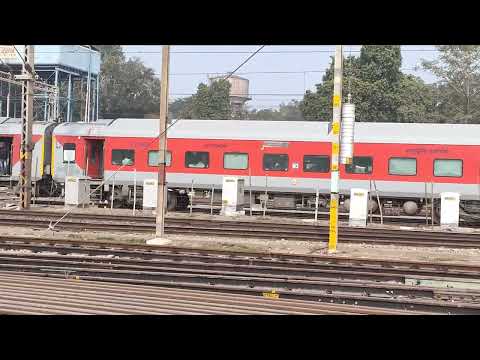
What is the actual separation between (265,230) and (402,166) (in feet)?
24.4

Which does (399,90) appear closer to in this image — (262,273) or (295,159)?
(295,159)

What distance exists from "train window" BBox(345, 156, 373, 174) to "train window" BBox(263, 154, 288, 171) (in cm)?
241

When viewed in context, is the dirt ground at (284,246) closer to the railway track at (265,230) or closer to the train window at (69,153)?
the railway track at (265,230)

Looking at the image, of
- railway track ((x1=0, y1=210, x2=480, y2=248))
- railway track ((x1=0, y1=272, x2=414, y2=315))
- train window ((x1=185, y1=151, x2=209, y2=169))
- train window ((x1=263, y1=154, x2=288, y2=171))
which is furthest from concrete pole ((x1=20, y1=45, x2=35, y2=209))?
railway track ((x1=0, y1=272, x2=414, y2=315))

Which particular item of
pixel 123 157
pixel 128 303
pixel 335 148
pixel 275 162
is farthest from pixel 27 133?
pixel 128 303

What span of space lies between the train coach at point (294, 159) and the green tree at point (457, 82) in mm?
28742

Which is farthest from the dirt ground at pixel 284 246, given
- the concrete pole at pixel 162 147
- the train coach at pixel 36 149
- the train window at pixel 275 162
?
the train coach at pixel 36 149

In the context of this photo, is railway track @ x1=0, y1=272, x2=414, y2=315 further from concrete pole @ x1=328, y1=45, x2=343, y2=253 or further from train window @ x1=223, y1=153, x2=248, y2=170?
train window @ x1=223, y1=153, x2=248, y2=170

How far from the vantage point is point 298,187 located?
22859 mm

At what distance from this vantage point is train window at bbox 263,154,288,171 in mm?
22953

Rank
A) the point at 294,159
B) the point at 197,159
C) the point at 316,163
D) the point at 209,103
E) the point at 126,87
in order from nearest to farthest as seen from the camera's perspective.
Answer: the point at 316,163 → the point at 294,159 → the point at 197,159 → the point at 209,103 → the point at 126,87

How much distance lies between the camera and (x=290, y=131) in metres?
23.2
